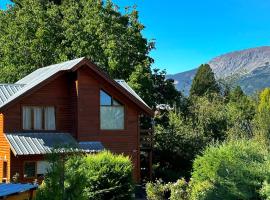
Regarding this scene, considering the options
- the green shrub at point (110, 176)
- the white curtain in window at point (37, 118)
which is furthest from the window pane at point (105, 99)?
the green shrub at point (110, 176)

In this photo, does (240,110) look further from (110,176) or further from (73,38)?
(110,176)

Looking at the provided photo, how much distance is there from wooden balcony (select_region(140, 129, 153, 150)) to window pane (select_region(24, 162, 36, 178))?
8.37 metres

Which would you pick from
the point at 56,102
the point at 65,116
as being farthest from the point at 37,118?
the point at 65,116

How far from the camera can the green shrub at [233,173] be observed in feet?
59.4

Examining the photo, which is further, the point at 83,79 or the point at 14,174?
the point at 83,79

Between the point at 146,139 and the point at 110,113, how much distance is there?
5.58 meters

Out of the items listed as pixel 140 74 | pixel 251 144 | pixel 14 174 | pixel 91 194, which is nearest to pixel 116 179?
pixel 91 194

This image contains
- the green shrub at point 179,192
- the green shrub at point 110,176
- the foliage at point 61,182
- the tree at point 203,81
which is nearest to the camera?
the foliage at point 61,182

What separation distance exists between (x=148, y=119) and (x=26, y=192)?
88.9 feet

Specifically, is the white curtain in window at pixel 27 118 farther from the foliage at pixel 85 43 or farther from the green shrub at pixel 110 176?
the foliage at pixel 85 43

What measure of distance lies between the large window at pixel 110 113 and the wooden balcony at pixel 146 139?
3147 mm

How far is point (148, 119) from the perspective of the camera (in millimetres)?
39531

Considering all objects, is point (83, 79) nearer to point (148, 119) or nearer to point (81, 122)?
point (81, 122)

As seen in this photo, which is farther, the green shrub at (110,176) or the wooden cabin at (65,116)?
the wooden cabin at (65,116)
